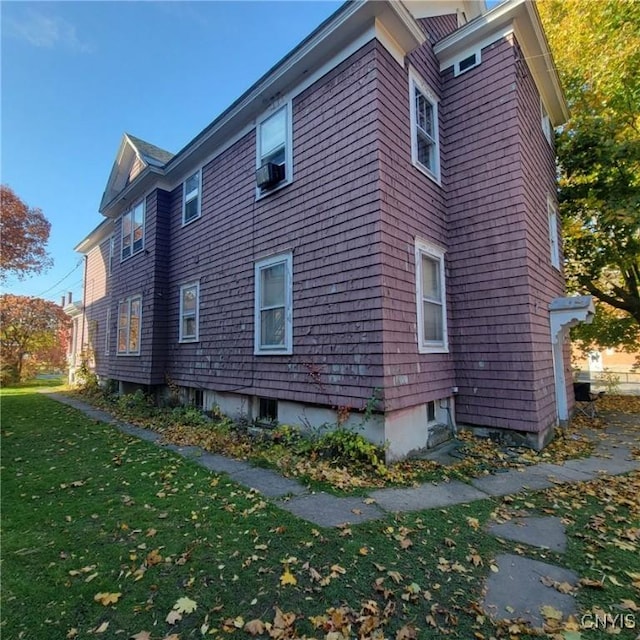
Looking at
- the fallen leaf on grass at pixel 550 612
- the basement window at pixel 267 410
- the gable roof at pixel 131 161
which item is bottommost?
the fallen leaf on grass at pixel 550 612

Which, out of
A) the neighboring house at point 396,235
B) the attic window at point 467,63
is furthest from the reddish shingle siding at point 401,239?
the attic window at point 467,63

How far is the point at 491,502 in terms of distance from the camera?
13.4ft

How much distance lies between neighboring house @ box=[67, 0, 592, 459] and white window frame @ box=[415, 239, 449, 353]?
4 cm

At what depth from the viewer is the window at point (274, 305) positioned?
665cm

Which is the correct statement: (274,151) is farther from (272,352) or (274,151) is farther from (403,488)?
(403,488)

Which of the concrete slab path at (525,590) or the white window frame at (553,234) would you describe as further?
the white window frame at (553,234)

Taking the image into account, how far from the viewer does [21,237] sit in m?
15.0

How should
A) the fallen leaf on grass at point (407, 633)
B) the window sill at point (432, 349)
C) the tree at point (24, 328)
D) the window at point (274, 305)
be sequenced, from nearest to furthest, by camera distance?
the fallen leaf on grass at point (407, 633) < the window sill at point (432, 349) < the window at point (274, 305) < the tree at point (24, 328)

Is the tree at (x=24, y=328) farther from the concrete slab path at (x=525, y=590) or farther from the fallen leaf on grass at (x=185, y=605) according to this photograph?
the concrete slab path at (x=525, y=590)

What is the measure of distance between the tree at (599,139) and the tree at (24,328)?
80.1ft

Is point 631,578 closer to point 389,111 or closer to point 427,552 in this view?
point 427,552

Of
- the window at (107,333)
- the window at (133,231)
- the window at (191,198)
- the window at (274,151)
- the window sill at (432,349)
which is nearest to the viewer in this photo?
the window sill at (432,349)

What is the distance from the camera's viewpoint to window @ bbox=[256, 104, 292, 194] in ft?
23.0

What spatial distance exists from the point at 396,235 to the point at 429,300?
1.44 metres
